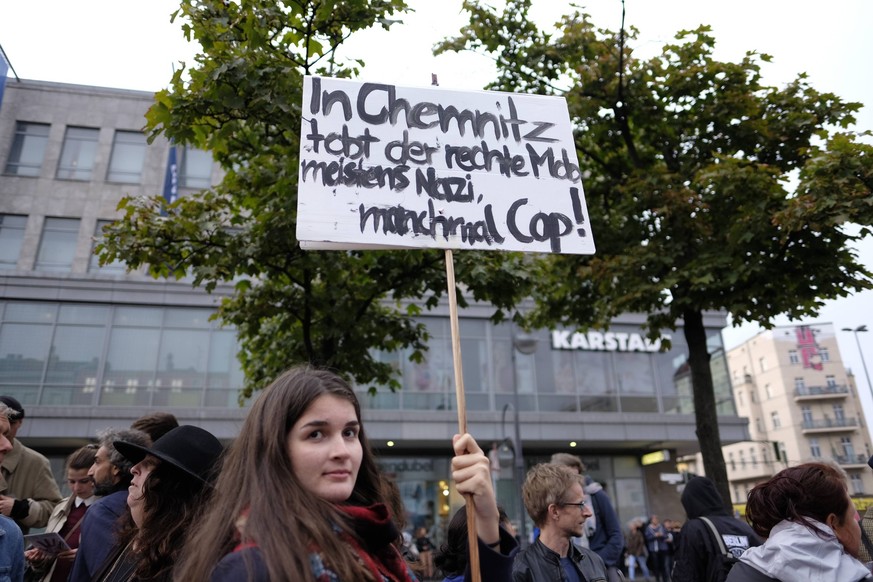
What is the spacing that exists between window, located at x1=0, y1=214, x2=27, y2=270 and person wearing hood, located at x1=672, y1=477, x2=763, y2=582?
2135cm

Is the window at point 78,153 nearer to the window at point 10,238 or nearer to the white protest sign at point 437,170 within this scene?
the window at point 10,238

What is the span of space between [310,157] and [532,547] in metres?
2.64

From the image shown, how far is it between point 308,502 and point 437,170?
1.78 meters

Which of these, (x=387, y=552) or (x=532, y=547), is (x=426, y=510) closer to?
(x=532, y=547)

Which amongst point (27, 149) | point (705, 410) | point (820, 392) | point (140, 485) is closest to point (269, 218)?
point (140, 485)

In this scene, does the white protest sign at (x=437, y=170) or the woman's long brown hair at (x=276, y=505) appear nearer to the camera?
the woman's long brown hair at (x=276, y=505)

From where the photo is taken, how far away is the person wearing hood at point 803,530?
7.97 feet

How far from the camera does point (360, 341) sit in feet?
26.0

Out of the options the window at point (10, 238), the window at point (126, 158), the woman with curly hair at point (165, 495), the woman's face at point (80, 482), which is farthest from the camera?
the window at point (126, 158)

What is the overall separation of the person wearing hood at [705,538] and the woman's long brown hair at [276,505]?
10.4 ft

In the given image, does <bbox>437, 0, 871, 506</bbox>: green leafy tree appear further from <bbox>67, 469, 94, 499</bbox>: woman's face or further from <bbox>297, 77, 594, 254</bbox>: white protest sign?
<bbox>67, 469, 94, 499</bbox>: woman's face

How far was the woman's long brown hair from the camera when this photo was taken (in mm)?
1427

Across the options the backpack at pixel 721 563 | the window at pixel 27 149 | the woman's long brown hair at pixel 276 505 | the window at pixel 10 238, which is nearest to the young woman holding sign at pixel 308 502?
the woman's long brown hair at pixel 276 505

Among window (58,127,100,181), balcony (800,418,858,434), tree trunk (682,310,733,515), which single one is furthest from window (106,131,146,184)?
balcony (800,418,858,434)
